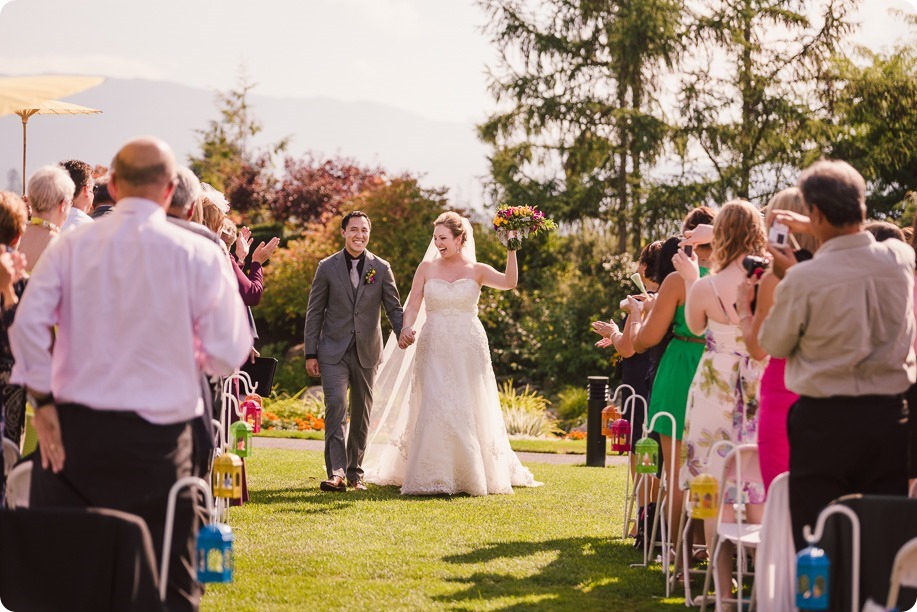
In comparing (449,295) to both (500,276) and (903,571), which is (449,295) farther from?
(903,571)

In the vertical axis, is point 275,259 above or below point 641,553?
above

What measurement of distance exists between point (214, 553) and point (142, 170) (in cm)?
138

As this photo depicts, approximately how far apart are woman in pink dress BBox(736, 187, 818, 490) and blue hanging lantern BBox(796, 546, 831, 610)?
49.9 inches

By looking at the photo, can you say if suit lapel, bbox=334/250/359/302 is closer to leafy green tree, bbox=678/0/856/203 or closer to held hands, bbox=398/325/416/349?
held hands, bbox=398/325/416/349

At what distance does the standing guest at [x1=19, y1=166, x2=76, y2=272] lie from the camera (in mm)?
6262

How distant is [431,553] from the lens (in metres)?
7.35

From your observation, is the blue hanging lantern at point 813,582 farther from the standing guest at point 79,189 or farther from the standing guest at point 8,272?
the standing guest at point 79,189

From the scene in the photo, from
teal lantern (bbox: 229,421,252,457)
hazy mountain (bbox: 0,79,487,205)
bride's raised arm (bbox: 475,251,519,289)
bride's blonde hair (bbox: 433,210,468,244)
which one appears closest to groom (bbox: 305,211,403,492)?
bride's blonde hair (bbox: 433,210,468,244)

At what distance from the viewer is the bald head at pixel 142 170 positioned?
412cm

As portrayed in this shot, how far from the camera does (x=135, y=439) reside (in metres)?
4.03

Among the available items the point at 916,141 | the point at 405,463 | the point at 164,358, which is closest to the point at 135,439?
the point at 164,358

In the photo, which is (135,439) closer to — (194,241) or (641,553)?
(194,241)

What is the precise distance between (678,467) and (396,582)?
1761 millimetres

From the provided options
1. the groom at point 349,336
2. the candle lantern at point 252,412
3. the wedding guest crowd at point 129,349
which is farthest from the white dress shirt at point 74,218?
the groom at point 349,336
